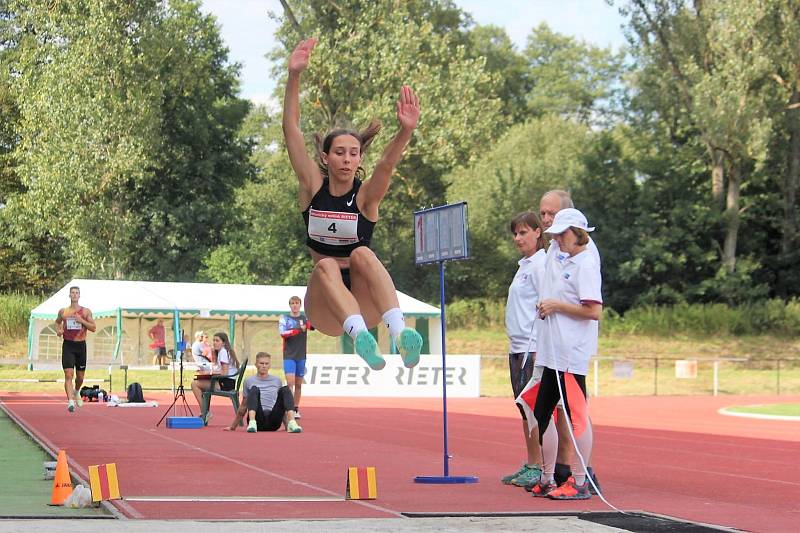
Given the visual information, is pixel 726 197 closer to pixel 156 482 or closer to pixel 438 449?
pixel 438 449

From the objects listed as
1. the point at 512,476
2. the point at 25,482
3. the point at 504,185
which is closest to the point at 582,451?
the point at 512,476

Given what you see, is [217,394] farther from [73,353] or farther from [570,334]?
[570,334]

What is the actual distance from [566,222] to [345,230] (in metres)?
1.85

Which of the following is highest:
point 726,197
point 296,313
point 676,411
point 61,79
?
point 61,79

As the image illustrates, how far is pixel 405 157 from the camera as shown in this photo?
4669 centimetres

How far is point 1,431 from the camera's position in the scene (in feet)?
48.4

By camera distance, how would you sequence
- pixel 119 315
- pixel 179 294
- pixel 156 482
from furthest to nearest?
pixel 179 294 → pixel 119 315 → pixel 156 482

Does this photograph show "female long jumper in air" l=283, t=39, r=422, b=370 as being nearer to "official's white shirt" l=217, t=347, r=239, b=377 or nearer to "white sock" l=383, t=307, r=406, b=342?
"white sock" l=383, t=307, r=406, b=342

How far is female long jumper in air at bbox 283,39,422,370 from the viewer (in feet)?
22.6

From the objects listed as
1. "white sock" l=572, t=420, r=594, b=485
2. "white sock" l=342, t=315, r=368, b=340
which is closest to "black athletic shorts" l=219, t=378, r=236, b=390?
"white sock" l=572, t=420, r=594, b=485

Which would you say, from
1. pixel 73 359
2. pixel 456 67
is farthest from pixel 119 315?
pixel 456 67

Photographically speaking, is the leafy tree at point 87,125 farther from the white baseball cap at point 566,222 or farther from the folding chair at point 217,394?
the white baseball cap at point 566,222

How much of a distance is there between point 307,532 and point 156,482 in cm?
345

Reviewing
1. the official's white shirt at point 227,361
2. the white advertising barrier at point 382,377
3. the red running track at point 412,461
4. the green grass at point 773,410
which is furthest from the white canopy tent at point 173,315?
the official's white shirt at point 227,361
